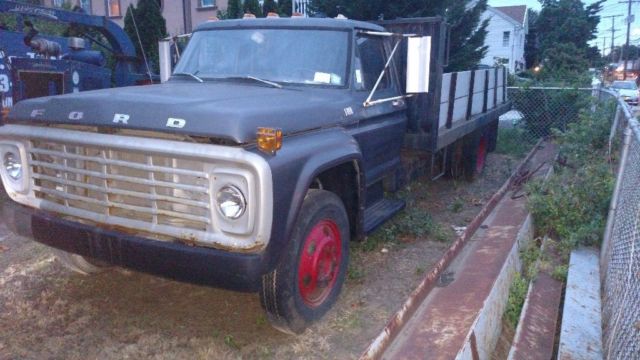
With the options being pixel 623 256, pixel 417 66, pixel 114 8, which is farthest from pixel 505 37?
pixel 623 256

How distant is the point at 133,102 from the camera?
3252 mm

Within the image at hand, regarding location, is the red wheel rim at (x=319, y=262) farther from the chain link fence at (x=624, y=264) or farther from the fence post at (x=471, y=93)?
the fence post at (x=471, y=93)

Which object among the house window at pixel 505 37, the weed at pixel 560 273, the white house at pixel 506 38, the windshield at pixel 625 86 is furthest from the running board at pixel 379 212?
the house window at pixel 505 37

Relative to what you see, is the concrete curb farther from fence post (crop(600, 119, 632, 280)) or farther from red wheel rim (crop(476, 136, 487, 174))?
red wheel rim (crop(476, 136, 487, 174))

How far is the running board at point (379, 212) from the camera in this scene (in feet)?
14.4

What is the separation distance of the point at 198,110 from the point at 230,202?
1.85 feet

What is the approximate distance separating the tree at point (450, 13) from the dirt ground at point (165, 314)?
7.77 meters

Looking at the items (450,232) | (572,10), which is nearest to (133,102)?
(450,232)

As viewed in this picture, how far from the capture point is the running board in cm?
440

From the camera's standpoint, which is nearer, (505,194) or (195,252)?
(195,252)

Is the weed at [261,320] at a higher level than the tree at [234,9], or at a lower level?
lower

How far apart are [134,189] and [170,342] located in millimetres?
1047

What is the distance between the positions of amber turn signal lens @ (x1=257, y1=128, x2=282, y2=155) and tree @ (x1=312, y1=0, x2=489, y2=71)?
29.4 ft

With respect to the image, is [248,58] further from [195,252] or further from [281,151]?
[195,252]
